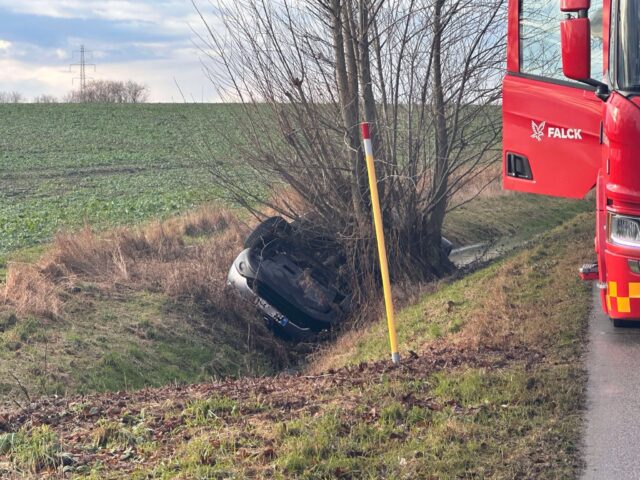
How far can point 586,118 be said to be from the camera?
→ 9.55 m

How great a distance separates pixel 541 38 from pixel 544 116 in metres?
0.87

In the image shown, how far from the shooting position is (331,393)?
7.02 metres

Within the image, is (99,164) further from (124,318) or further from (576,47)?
(576,47)

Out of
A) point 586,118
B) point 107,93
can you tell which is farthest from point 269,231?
point 107,93

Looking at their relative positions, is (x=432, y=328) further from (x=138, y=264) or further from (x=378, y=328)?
(x=138, y=264)

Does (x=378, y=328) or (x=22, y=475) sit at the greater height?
(x=22, y=475)

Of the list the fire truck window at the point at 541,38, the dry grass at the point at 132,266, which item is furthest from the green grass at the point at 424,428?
the dry grass at the point at 132,266

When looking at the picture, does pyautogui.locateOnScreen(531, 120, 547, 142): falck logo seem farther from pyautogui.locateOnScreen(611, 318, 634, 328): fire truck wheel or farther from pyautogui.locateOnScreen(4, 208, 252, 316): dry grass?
pyautogui.locateOnScreen(4, 208, 252, 316): dry grass

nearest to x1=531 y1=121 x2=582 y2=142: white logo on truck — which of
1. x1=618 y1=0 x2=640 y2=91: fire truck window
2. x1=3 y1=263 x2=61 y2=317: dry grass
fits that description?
x1=618 y1=0 x2=640 y2=91: fire truck window

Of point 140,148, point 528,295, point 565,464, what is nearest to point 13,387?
point 528,295

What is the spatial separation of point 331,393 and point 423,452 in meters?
1.59

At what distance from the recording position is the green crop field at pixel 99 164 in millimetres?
20281

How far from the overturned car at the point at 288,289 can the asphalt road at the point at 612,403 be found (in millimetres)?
6013

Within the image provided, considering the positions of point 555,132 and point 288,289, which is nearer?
point 555,132
